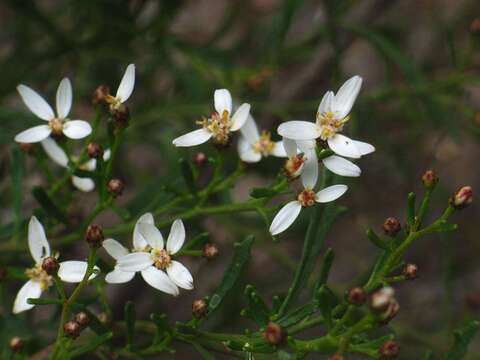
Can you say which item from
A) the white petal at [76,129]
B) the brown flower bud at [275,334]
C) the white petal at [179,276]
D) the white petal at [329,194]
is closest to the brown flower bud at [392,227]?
the white petal at [329,194]

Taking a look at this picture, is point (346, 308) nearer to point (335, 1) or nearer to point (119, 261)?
point (119, 261)

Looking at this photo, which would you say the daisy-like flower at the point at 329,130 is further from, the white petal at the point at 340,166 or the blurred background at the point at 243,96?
the blurred background at the point at 243,96

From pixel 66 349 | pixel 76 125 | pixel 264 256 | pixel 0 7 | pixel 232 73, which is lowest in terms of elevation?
pixel 66 349

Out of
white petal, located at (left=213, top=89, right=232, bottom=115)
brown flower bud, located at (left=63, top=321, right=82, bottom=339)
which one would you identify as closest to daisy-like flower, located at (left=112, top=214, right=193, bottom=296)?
brown flower bud, located at (left=63, top=321, right=82, bottom=339)

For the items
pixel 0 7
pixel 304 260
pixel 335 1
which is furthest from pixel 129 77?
pixel 0 7

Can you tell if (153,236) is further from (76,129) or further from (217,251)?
(76,129)

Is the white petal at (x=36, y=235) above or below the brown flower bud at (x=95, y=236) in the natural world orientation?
above
